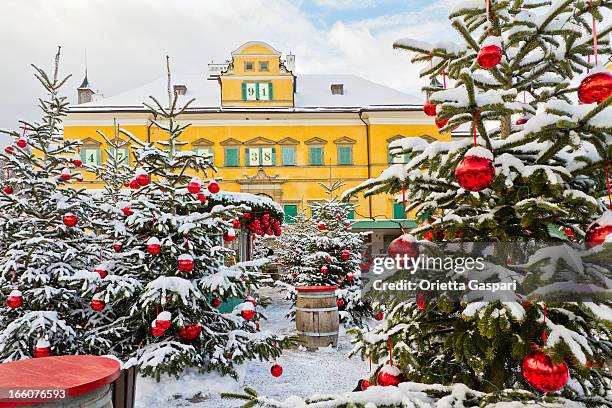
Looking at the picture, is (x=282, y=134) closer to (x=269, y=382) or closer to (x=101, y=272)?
(x=269, y=382)

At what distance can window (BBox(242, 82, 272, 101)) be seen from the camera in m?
26.4

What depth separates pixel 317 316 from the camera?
27.4ft

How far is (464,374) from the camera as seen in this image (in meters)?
2.56

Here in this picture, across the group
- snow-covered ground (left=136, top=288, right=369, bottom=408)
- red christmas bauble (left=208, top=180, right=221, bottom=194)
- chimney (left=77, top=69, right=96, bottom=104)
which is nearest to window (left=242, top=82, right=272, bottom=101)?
chimney (left=77, top=69, right=96, bottom=104)

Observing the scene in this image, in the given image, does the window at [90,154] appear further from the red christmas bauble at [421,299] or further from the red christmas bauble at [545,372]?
the red christmas bauble at [545,372]

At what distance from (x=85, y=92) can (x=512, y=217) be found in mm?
33586

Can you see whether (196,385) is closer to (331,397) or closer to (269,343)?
(269,343)

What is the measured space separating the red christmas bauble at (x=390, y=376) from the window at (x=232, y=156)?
81.8 ft

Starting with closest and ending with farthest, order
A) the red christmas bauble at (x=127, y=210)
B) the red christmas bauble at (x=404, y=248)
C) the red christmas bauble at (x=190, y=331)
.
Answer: the red christmas bauble at (x=404, y=248), the red christmas bauble at (x=190, y=331), the red christmas bauble at (x=127, y=210)

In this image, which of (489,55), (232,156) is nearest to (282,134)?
(232,156)

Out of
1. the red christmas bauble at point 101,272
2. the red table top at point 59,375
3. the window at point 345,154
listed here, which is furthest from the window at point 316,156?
the red table top at point 59,375

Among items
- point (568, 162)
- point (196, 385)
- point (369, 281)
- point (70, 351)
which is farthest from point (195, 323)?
point (568, 162)

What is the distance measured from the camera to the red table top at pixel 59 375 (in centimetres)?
244

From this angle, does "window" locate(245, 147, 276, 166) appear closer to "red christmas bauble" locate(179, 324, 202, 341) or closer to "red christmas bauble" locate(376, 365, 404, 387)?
"red christmas bauble" locate(179, 324, 202, 341)
